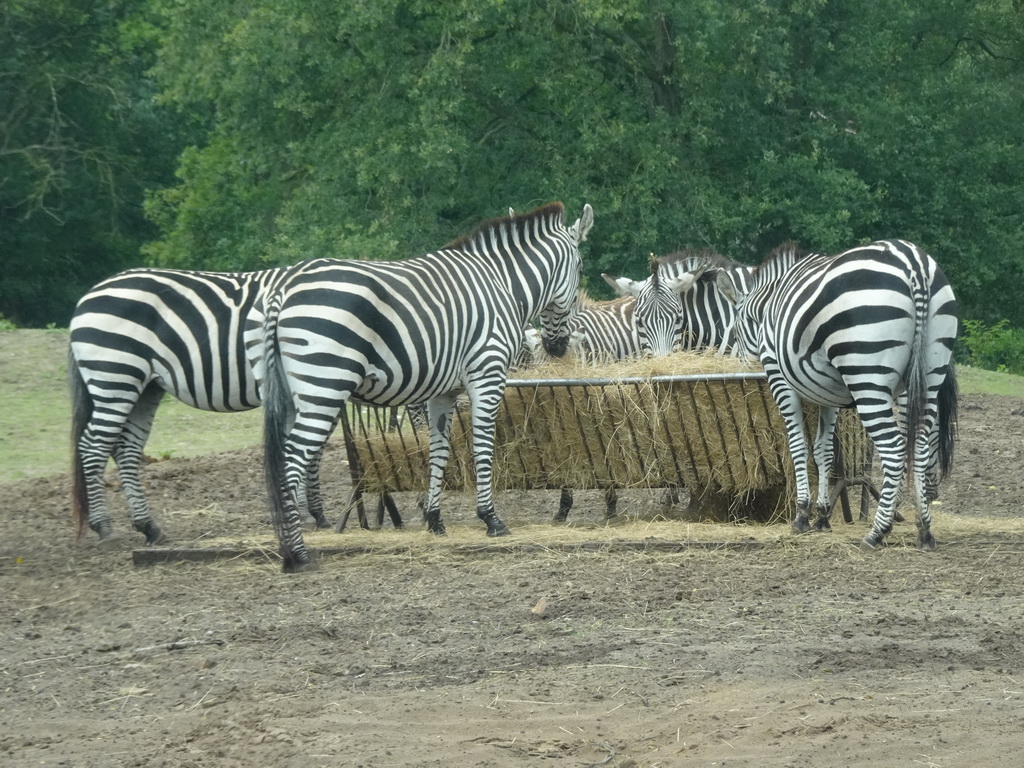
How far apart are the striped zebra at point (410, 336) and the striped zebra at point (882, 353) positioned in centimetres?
215

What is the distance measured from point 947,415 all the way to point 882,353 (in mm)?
1002

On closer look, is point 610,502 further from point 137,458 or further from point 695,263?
point 137,458

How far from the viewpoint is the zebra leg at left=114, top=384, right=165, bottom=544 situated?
33.8ft

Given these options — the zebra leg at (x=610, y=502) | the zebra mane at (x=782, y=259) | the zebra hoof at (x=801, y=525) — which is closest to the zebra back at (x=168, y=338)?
the zebra leg at (x=610, y=502)

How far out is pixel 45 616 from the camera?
25.8 feet

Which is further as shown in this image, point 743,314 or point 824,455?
point 743,314

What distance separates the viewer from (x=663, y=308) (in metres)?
12.5

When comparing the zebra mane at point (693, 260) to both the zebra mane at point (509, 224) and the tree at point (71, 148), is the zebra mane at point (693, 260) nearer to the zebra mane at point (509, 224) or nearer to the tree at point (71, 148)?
the zebra mane at point (509, 224)

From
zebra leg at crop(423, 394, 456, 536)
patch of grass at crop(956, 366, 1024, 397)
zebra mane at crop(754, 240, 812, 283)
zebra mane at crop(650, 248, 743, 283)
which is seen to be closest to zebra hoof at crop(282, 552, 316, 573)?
zebra leg at crop(423, 394, 456, 536)

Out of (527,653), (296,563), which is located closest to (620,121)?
(296,563)

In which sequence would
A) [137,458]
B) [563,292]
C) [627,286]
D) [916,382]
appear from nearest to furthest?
[916,382], [137,458], [563,292], [627,286]

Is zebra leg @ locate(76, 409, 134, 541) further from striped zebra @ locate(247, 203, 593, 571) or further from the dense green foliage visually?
the dense green foliage

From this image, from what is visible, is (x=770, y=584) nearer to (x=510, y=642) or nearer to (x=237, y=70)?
(x=510, y=642)

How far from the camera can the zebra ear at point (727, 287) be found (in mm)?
11633
